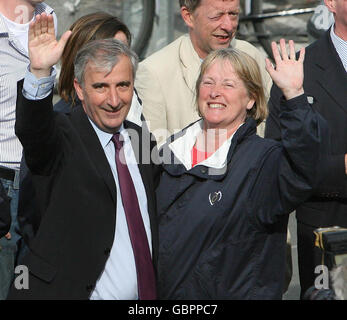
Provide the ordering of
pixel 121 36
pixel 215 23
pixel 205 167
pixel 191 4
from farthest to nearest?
pixel 191 4 → pixel 215 23 → pixel 121 36 → pixel 205 167

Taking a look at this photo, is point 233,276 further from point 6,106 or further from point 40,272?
point 6,106

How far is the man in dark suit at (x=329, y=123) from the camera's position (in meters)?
3.50

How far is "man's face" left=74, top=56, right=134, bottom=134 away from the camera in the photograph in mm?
3025

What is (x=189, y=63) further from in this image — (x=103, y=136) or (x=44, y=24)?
(x=44, y=24)

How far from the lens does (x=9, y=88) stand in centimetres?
356

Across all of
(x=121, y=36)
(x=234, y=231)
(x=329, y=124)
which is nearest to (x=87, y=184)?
(x=234, y=231)

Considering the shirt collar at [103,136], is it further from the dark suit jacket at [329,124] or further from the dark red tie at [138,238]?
the dark suit jacket at [329,124]

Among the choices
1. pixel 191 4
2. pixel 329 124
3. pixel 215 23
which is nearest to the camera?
pixel 329 124

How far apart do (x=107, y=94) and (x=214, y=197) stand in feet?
1.77

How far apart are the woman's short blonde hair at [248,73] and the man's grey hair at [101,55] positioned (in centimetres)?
37

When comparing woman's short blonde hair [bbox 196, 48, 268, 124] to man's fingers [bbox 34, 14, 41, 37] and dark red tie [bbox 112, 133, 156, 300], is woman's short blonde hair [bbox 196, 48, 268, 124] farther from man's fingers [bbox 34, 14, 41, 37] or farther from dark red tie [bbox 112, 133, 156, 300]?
man's fingers [bbox 34, 14, 41, 37]

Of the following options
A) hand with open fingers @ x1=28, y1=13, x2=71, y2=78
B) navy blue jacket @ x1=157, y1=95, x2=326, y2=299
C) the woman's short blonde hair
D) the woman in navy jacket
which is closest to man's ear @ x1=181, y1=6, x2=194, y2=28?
the woman's short blonde hair
